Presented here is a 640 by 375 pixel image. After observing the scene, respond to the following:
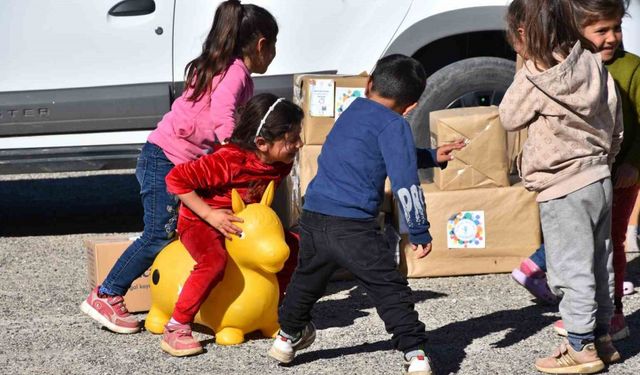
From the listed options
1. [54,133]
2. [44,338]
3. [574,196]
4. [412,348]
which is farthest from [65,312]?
[574,196]

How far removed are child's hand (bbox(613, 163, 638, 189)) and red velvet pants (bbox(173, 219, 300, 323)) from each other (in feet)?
5.33

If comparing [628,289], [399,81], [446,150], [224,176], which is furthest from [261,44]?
[628,289]

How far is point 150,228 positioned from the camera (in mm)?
5215

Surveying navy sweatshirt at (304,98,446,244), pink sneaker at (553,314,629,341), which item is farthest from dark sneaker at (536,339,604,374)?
navy sweatshirt at (304,98,446,244)

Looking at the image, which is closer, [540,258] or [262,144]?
[262,144]

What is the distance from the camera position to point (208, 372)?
4617 mm

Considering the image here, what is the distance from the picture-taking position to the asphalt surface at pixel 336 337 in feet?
15.3

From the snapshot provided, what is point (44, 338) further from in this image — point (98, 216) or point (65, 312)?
point (98, 216)

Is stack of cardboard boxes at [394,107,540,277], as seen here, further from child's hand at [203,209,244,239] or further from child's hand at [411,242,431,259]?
child's hand at [411,242,431,259]

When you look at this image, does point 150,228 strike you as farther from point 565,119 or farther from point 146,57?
point 565,119

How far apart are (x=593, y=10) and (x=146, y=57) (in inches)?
117

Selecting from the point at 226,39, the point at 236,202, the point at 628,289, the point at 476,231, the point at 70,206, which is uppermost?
the point at 226,39

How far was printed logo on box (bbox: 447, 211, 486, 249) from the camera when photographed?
5.96 metres

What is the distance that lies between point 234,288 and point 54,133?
230 cm
